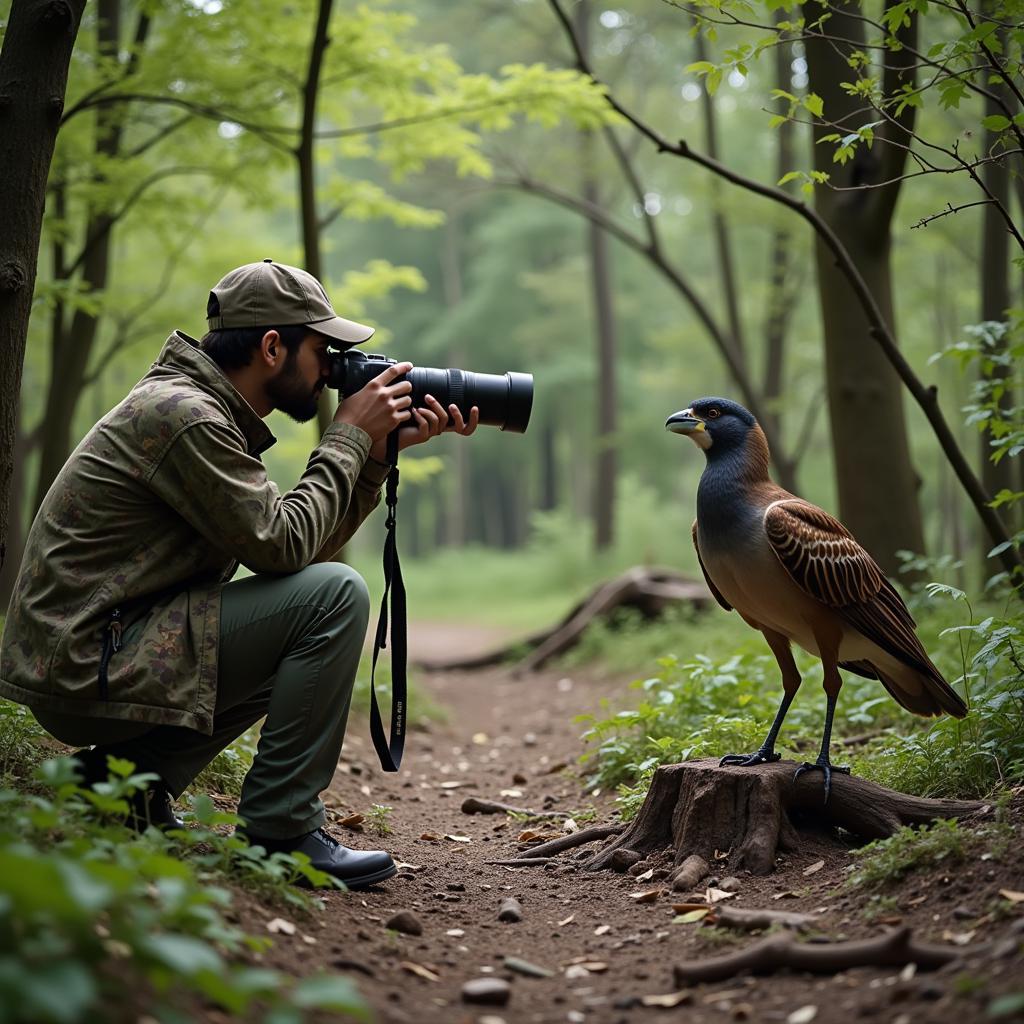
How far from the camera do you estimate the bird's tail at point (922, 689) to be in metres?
3.95

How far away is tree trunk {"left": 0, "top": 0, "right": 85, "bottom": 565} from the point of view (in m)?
3.59

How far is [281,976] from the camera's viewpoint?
7.70 feet

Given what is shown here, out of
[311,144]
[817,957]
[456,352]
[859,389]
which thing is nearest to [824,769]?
[817,957]

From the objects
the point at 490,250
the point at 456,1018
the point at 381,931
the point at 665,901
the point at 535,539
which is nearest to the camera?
the point at 456,1018

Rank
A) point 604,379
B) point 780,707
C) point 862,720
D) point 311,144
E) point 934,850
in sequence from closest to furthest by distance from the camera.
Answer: point 934,850
point 780,707
point 862,720
point 311,144
point 604,379

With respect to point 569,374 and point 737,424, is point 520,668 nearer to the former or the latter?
point 737,424

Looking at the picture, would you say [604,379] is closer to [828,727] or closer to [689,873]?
[828,727]

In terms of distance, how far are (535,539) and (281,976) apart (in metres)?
21.9

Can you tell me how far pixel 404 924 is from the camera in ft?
10.5

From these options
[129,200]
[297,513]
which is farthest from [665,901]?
[129,200]

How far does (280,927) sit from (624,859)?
58.7 inches

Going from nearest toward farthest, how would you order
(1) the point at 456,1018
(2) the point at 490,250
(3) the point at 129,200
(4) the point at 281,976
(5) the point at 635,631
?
(4) the point at 281,976 → (1) the point at 456,1018 → (3) the point at 129,200 → (5) the point at 635,631 → (2) the point at 490,250

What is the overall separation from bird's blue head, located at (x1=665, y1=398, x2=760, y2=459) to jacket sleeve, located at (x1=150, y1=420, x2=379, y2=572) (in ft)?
4.72

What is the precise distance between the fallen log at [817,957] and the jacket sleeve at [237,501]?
168 centimetres
